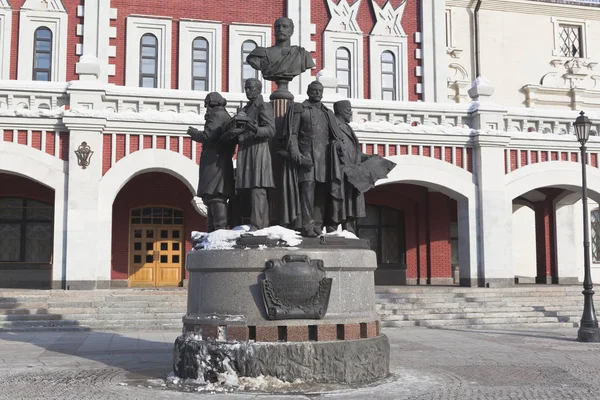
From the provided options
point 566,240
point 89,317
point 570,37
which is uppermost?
point 570,37

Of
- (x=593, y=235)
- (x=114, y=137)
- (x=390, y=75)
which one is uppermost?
(x=390, y=75)

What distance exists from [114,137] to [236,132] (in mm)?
11064

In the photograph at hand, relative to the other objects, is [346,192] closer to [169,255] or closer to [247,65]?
[169,255]

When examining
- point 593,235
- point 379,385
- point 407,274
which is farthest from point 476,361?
point 593,235

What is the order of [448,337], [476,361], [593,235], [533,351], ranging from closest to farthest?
[476,361]
[533,351]
[448,337]
[593,235]

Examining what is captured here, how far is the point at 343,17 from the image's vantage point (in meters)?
25.1

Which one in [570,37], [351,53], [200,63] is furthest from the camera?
[570,37]

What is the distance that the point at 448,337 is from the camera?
44.6ft

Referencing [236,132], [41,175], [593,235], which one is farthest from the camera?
[593,235]

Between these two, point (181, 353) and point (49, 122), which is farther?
point (49, 122)

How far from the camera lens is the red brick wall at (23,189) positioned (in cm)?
2241

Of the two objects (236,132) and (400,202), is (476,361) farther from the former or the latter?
(400,202)

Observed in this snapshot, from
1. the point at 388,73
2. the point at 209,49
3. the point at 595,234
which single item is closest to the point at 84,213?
the point at 209,49

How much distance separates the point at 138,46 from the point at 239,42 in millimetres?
3413
